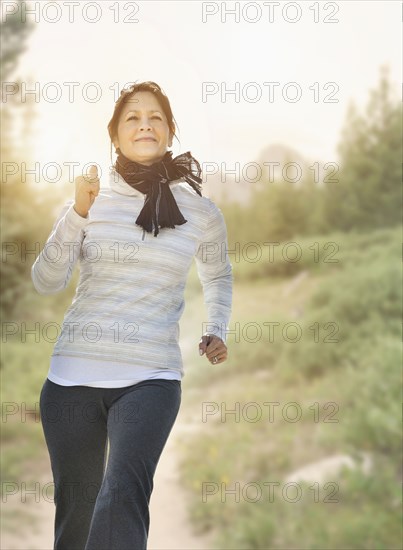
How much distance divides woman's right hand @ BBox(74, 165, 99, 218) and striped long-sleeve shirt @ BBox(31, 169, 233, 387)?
2 centimetres

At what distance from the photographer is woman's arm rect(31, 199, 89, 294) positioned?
1389mm

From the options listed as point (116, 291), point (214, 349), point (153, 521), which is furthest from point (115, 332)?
point (153, 521)

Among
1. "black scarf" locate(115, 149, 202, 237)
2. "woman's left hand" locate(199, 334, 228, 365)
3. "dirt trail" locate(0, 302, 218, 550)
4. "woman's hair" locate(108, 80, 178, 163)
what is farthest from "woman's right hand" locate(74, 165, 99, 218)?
"dirt trail" locate(0, 302, 218, 550)

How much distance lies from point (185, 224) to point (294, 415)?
3585 millimetres

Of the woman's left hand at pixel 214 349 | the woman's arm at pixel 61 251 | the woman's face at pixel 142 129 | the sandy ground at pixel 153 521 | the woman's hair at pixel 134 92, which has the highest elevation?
the woman's hair at pixel 134 92

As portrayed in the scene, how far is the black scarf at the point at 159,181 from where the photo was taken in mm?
1433

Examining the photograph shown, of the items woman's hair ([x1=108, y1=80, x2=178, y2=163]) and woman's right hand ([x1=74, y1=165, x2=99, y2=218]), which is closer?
woman's right hand ([x1=74, y1=165, x2=99, y2=218])

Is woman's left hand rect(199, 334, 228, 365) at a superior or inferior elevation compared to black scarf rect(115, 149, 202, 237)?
inferior

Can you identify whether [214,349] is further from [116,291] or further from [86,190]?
[86,190]

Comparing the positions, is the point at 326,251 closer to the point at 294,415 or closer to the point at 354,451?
the point at 294,415

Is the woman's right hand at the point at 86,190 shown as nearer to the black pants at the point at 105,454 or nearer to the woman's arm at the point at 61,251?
the woman's arm at the point at 61,251

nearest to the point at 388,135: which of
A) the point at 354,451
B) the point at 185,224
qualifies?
the point at 354,451

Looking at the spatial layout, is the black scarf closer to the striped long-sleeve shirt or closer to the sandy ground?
the striped long-sleeve shirt

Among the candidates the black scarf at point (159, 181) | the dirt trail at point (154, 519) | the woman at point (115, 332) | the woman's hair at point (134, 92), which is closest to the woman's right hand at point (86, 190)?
the woman at point (115, 332)
